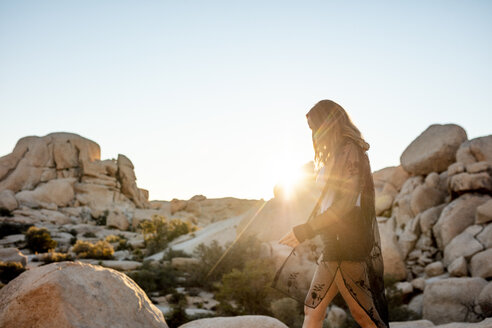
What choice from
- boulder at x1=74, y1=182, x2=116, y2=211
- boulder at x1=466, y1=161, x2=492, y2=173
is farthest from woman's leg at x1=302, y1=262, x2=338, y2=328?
boulder at x1=74, y1=182, x2=116, y2=211

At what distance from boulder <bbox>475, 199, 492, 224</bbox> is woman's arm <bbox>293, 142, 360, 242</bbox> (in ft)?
28.9

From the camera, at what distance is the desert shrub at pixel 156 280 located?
9844mm

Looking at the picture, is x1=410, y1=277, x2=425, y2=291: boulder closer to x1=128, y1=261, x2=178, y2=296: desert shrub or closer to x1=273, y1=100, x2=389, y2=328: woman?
x1=128, y1=261, x2=178, y2=296: desert shrub

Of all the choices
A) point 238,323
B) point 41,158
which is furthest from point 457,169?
point 41,158

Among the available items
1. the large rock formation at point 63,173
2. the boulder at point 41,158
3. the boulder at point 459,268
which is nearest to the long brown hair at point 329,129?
the boulder at point 459,268

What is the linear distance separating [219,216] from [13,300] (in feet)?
180

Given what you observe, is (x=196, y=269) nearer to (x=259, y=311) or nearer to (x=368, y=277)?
(x=259, y=311)

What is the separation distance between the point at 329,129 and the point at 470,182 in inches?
397

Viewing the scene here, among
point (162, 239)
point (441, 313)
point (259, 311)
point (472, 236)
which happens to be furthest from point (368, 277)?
point (162, 239)

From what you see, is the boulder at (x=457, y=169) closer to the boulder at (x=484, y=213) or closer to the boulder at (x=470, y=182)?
the boulder at (x=470, y=182)

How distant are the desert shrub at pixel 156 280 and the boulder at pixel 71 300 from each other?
671cm

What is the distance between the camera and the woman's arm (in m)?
2.15

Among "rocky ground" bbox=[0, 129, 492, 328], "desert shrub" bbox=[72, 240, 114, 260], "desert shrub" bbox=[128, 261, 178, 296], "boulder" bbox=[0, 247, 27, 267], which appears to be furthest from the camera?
"desert shrub" bbox=[72, 240, 114, 260]

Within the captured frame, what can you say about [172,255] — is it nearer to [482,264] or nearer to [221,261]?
[221,261]
